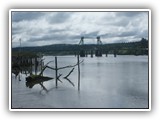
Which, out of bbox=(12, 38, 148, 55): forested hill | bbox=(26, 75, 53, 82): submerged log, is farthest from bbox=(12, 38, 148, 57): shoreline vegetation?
bbox=(26, 75, 53, 82): submerged log

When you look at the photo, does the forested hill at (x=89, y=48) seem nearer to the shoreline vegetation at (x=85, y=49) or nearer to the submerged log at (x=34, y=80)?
the shoreline vegetation at (x=85, y=49)

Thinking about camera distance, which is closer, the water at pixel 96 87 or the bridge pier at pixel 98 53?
the water at pixel 96 87

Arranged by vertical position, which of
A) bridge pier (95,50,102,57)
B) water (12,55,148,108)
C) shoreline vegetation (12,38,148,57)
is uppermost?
shoreline vegetation (12,38,148,57)

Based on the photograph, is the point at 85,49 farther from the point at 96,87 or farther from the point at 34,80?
the point at 34,80

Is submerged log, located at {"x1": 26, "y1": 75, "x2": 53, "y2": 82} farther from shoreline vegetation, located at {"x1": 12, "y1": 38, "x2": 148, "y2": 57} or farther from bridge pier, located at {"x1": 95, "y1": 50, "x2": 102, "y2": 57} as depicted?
bridge pier, located at {"x1": 95, "y1": 50, "x2": 102, "y2": 57}

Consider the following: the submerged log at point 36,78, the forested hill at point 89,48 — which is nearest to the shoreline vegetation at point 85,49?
the forested hill at point 89,48

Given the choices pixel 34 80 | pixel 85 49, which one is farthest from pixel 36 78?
pixel 85 49

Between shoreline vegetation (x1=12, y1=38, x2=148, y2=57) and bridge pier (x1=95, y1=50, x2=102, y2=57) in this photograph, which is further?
bridge pier (x1=95, y1=50, x2=102, y2=57)

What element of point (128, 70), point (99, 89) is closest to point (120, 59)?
point (128, 70)
